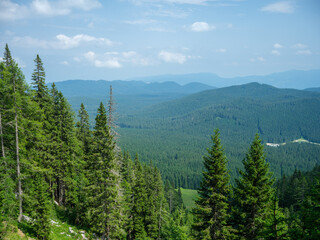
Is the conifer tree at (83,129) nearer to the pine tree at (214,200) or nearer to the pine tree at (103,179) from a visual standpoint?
the pine tree at (103,179)

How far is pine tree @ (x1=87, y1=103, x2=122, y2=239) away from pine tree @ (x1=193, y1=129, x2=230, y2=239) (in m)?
8.49

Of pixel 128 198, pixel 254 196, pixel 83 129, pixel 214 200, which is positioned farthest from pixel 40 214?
pixel 83 129

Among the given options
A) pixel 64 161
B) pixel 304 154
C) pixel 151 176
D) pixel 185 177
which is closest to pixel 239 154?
pixel 304 154

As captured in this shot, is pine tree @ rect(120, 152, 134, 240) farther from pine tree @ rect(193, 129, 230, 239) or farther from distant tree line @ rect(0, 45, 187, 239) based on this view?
pine tree @ rect(193, 129, 230, 239)

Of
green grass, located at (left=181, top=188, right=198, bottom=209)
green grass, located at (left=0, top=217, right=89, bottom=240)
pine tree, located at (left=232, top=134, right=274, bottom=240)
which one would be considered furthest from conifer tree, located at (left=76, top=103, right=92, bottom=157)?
green grass, located at (left=181, top=188, right=198, bottom=209)

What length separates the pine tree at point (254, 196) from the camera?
1658 centimetres

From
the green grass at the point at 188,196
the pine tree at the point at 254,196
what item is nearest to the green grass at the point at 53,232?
the pine tree at the point at 254,196

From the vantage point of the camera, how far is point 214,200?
691 inches

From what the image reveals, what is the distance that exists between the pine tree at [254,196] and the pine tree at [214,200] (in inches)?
43.8

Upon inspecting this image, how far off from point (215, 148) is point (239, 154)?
186419mm

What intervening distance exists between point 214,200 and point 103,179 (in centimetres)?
1046

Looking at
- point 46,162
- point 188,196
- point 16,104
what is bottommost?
point 188,196

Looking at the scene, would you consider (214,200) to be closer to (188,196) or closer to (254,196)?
(254,196)

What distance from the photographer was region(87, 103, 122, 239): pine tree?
20.8 m
